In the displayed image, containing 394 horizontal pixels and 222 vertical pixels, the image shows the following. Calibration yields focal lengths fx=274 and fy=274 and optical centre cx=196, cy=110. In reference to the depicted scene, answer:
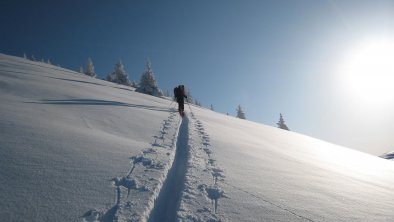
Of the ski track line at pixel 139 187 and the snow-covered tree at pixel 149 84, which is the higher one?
the snow-covered tree at pixel 149 84

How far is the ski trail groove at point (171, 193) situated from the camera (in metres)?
4.64

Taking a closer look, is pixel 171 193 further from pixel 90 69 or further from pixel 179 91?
pixel 90 69

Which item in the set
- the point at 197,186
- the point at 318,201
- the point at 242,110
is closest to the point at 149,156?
the point at 197,186

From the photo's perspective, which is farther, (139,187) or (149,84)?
(149,84)

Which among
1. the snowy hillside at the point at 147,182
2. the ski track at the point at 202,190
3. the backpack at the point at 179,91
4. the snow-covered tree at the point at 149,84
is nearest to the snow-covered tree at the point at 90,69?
the snow-covered tree at the point at 149,84

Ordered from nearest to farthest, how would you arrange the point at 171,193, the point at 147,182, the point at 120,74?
the point at 171,193
the point at 147,182
the point at 120,74

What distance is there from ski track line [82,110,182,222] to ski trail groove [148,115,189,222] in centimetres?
9

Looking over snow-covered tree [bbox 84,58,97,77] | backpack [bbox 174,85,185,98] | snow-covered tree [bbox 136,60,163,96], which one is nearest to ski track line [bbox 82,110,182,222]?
backpack [bbox 174,85,185,98]

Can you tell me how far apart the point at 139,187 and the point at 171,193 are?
2.17 ft

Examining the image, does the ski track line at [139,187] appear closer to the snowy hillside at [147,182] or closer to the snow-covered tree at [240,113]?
the snowy hillside at [147,182]

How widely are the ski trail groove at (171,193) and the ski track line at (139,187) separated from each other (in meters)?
0.09

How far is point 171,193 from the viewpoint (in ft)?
18.2

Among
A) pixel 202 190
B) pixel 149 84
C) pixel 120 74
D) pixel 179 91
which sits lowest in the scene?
pixel 202 190

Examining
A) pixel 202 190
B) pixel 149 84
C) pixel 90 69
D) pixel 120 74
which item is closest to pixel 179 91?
pixel 202 190
